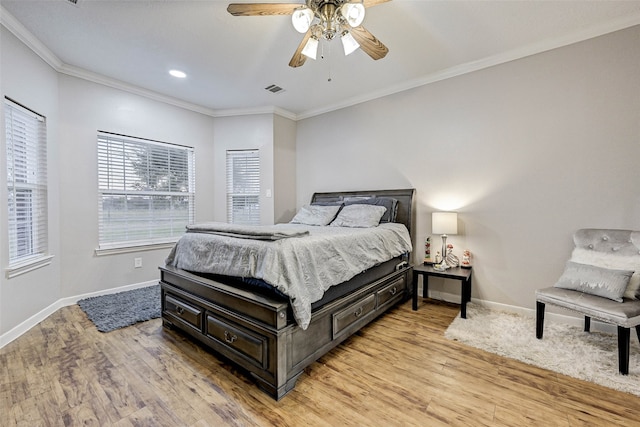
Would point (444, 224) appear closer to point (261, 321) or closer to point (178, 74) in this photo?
point (261, 321)

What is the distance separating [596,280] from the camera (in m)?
2.07

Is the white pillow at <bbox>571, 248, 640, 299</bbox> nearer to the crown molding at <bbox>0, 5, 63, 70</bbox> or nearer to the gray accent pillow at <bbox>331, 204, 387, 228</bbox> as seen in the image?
the gray accent pillow at <bbox>331, 204, 387, 228</bbox>

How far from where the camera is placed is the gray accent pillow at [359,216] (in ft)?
10.7

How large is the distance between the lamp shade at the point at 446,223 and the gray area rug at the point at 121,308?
10.2ft

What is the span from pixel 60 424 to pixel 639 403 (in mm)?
3209

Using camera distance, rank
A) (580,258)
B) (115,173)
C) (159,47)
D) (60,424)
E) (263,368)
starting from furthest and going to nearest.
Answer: (115,173) < (159,47) < (580,258) < (263,368) < (60,424)

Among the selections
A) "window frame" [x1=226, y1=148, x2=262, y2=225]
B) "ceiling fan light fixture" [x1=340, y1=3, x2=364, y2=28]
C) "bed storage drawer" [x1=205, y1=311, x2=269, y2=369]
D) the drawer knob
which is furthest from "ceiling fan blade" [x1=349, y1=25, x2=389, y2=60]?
"window frame" [x1=226, y1=148, x2=262, y2=225]

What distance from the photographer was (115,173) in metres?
3.53

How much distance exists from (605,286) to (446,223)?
128cm

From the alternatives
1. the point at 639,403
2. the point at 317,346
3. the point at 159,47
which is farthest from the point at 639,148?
the point at 159,47

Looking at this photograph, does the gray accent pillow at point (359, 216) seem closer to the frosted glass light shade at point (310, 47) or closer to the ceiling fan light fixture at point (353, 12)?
the frosted glass light shade at point (310, 47)

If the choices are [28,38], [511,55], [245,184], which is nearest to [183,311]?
[245,184]

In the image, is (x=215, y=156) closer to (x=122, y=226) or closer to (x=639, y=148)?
(x=122, y=226)

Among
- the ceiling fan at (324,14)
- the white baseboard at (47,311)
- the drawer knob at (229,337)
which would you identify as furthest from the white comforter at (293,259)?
the ceiling fan at (324,14)
